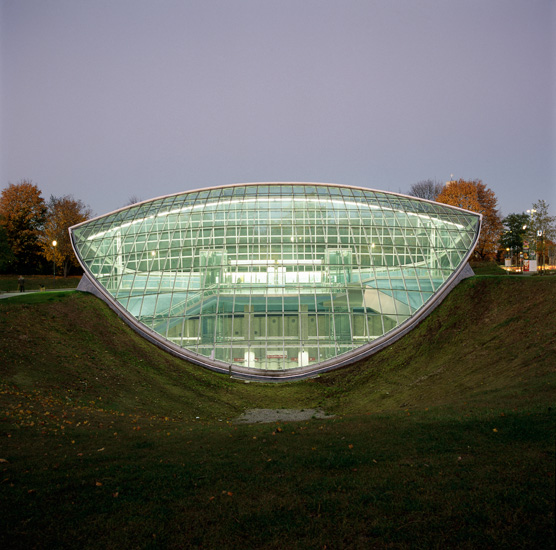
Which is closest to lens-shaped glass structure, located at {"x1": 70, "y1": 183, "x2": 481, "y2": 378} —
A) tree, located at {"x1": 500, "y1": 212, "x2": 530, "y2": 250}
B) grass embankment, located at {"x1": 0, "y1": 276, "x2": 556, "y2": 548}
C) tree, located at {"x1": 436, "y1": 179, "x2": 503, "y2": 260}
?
grass embankment, located at {"x1": 0, "y1": 276, "x2": 556, "y2": 548}

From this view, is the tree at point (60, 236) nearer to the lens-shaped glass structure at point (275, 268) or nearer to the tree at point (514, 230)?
the lens-shaped glass structure at point (275, 268)

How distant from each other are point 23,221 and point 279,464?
6168 centimetres

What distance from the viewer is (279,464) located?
8.20 metres

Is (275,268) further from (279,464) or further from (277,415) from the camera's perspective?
(279,464)

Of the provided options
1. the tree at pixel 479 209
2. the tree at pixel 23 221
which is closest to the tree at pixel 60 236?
the tree at pixel 23 221

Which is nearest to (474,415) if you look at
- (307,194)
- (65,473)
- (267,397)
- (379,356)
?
(65,473)

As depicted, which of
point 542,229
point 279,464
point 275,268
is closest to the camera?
point 279,464

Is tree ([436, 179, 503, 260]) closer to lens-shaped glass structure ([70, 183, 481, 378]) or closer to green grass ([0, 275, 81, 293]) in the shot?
lens-shaped glass structure ([70, 183, 481, 378])

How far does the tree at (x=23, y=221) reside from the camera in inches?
2215

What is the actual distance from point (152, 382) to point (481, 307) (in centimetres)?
1872

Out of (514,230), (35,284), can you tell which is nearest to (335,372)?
(35,284)

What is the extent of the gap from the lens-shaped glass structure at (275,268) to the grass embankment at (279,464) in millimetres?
5995

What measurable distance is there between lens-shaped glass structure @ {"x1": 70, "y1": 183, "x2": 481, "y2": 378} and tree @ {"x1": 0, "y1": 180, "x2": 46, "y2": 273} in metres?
31.1

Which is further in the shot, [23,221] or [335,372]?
[23,221]
